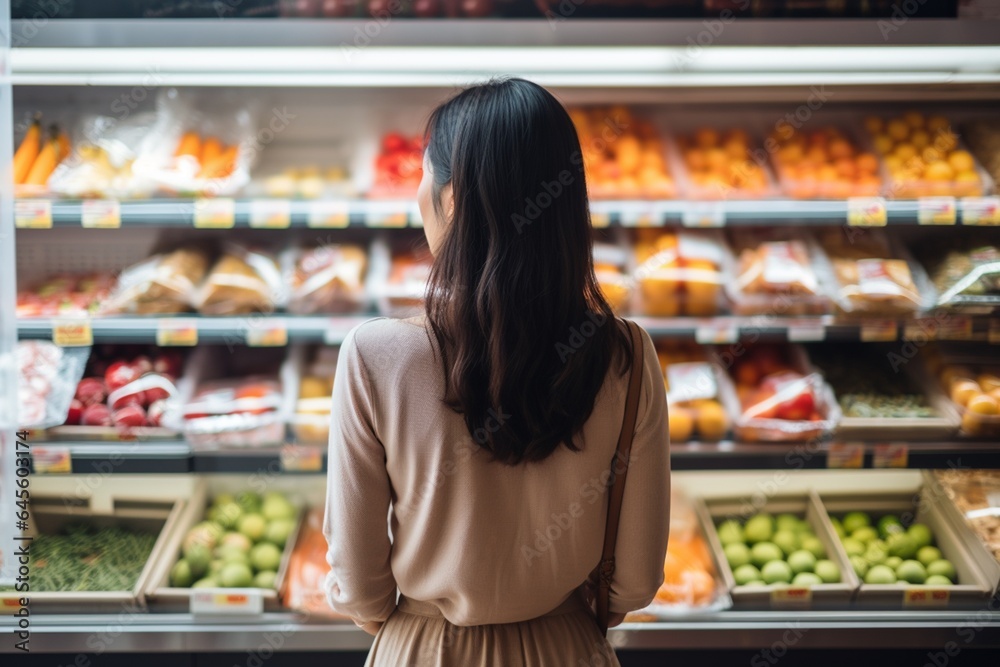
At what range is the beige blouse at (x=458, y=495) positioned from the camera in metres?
1.19

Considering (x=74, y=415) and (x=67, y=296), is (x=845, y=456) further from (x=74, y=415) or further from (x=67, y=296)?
(x=67, y=296)

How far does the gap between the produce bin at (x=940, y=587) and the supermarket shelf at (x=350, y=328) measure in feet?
2.03

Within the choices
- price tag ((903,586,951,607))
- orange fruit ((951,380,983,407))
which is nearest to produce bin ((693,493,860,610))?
price tag ((903,586,951,607))

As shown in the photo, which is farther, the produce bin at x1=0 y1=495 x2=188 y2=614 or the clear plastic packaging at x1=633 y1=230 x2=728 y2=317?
the produce bin at x1=0 y1=495 x2=188 y2=614

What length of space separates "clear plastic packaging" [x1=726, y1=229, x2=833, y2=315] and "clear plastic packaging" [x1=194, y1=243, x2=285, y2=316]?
143cm

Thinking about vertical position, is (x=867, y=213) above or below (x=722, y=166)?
below

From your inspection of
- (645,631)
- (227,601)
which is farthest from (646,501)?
(227,601)

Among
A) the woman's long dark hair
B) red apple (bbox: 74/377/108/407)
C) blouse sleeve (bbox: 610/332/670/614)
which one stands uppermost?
the woman's long dark hair

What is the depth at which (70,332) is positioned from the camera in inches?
90.4

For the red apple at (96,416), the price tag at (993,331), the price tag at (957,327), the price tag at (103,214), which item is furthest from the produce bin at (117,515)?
the price tag at (993,331)

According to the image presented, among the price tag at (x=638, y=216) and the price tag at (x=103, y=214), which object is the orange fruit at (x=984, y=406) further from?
the price tag at (x=103, y=214)

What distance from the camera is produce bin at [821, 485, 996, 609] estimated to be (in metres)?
2.38

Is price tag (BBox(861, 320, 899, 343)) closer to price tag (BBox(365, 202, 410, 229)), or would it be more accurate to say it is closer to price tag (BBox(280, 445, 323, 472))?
price tag (BBox(365, 202, 410, 229))

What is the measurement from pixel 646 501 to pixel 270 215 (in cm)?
145
